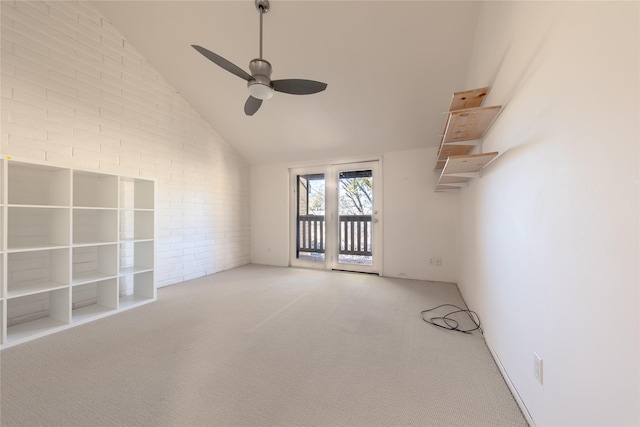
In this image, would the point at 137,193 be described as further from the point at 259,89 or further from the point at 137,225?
the point at 259,89

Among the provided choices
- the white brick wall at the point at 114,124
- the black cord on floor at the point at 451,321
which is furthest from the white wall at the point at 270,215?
the black cord on floor at the point at 451,321

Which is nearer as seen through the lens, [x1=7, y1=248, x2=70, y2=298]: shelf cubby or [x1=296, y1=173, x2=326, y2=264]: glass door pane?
[x1=7, y1=248, x2=70, y2=298]: shelf cubby

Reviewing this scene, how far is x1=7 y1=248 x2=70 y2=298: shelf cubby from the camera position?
210 cm

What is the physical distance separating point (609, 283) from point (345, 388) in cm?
130

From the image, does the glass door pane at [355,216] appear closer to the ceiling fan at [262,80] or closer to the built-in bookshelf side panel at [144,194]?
the ceiling fan at [262,80]

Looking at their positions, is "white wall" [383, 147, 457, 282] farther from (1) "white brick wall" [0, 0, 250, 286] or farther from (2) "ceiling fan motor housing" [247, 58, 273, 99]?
(1) "white brick wall" [0, 0, 250, 286]

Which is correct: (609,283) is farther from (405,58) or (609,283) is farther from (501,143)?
(405,58)

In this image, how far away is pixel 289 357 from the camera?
1.69 metres

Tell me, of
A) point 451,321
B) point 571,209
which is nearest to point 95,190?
point 571,209

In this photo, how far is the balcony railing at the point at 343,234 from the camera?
4.29 m

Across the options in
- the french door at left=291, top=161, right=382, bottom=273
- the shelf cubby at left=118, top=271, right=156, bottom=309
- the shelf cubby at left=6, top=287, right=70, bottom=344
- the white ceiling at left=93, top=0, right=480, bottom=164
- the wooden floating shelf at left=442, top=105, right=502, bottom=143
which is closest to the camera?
the wooden floating shelf at left=442, top=105, right=502, bottom=143

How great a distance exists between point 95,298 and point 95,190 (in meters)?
1.23

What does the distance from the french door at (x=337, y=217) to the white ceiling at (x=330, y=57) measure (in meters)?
0.72

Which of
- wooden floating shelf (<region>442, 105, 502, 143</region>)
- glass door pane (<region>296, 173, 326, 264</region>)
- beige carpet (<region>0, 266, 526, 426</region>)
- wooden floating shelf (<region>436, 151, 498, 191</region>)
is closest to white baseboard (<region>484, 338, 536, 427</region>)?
beige carpet (<region>0, 266, 526, 426</region>)
